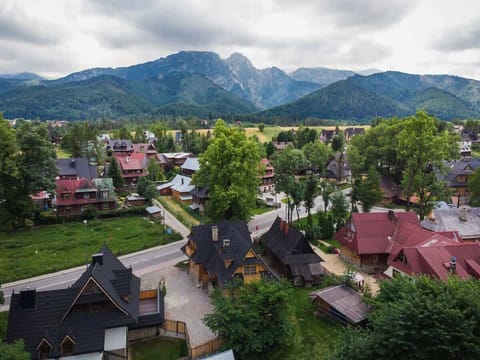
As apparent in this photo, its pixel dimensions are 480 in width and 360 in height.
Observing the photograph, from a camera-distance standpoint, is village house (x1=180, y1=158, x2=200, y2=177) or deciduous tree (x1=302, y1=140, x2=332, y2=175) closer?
village house (x1=180, y1=158, x2=200, y2=177)

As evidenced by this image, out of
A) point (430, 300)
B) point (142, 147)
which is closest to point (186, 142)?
point (142, 147)

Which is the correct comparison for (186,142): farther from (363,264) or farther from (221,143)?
(363,264)

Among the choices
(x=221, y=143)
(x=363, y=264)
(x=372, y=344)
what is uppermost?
(x=221, y=143)

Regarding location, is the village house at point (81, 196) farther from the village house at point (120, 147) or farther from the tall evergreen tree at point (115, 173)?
the village house at point (120, 147)

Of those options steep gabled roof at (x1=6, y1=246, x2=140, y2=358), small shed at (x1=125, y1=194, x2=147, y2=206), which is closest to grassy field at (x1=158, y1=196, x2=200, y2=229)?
small shed at (x1=125, y1=194, x2=147, y2=206)

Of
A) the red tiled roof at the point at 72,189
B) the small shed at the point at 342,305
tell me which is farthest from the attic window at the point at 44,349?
the red tiled roof at the point at 72,189

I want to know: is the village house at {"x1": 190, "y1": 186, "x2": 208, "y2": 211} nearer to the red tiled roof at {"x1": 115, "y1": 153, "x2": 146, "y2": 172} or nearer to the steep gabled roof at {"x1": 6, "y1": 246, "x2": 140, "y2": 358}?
the red tiled roof at {"x1": 115, "y1": 153, "x2": 146, "y2": 172}
